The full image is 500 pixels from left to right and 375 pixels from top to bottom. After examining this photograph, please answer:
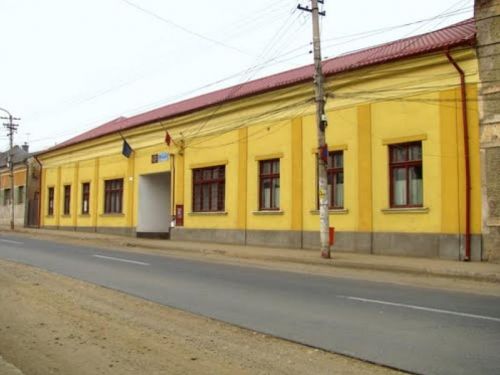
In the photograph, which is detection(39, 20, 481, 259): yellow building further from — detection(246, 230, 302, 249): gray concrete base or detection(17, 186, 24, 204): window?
detection(17, 186, 24, 204): window

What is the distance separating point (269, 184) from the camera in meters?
25.5

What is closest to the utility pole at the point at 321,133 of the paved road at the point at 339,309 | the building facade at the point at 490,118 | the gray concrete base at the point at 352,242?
the gray concrete base at the point at 352,242

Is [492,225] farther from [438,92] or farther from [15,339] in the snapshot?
[15,339]

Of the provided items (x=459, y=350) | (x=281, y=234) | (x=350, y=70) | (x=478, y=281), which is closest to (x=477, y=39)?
(x=350, y=70)

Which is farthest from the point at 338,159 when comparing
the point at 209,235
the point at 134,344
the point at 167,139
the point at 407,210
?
the point at 134,344

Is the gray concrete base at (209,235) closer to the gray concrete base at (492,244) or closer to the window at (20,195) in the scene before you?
the gray concrete base at (492,244)

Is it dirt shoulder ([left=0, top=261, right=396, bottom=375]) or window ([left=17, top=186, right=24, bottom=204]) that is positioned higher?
window ([left=17, top=186, right=24, bottom=204])

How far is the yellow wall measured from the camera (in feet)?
61.5

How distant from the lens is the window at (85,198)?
3934cm

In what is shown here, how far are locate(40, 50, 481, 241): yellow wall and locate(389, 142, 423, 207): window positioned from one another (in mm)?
290

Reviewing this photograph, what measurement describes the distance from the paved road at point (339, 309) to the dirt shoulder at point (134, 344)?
0.43 meters

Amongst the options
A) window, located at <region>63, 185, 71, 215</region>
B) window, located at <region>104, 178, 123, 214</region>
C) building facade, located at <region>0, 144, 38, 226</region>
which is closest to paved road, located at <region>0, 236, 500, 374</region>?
window, located at <region>104, 178, 123, 214</region>

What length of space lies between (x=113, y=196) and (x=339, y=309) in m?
28.8

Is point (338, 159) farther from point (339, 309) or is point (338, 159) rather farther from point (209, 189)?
point (339, 309)
